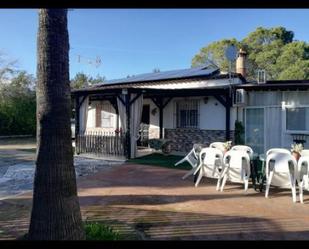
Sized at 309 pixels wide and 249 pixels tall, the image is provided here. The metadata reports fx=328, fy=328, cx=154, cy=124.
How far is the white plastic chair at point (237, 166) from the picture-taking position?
8.20 m

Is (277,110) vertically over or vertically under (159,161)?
over

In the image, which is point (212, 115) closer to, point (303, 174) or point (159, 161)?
point (159, 161)

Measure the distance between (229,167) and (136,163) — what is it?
5.58m

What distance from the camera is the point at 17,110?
29094 mm

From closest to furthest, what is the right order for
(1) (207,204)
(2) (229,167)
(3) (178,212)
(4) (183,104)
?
1. (3) (178,212)
2. (1) (207,204)
3. (2) (229,167)
4. (4) (183,104)

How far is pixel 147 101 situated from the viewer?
61.6ft

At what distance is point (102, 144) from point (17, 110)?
670 inches

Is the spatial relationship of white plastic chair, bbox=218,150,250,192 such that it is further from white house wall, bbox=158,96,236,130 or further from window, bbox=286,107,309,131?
white house wall, bbox=158,96,236,130

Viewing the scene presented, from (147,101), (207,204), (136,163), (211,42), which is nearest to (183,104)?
(147,101)

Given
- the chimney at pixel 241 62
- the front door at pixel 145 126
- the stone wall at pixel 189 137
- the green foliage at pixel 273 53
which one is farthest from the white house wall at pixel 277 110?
the green foliage at pixel 273 53

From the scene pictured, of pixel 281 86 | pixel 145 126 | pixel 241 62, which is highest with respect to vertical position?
pixel 241 62

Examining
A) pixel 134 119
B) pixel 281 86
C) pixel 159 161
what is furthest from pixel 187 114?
pixel 281 86

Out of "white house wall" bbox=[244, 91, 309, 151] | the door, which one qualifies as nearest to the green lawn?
the door
